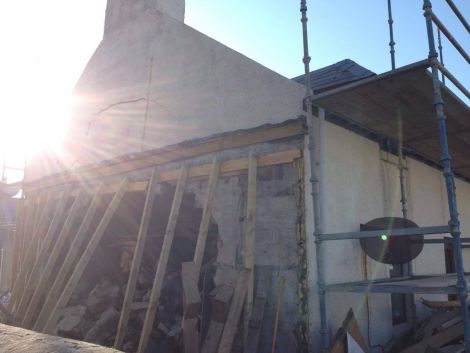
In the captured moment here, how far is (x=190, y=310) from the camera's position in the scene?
516cm

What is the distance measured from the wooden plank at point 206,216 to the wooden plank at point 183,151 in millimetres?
369

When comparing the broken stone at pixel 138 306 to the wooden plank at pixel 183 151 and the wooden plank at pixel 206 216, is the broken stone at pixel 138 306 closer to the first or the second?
the wooden plank at pixel 206 216

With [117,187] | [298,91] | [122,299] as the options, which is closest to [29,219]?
[117,187]

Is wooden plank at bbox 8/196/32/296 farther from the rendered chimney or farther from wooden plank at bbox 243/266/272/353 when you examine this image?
wooden plank at bbox 243/266/272/353

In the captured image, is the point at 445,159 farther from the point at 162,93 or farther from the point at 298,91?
the point at 162,93

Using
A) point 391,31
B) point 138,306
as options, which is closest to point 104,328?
point 138,306

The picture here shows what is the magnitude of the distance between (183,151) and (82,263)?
241 cm

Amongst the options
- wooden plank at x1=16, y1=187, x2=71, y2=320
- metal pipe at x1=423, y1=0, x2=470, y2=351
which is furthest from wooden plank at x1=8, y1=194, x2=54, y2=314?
metal pipe at x1=423, y1=0, x2=470, y2=351

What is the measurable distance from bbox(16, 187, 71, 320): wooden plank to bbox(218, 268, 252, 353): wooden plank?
457cm

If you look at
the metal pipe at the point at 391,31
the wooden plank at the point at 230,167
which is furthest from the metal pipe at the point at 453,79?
the metal pipe at the point at 391,31

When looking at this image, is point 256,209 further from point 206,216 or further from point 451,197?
point 451,197

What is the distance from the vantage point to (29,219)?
10.3m

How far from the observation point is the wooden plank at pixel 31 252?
351 inches

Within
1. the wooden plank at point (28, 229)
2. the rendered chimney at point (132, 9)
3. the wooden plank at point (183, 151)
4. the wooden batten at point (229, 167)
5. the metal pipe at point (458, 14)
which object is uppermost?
the rendered chimney at point (132, 9)
